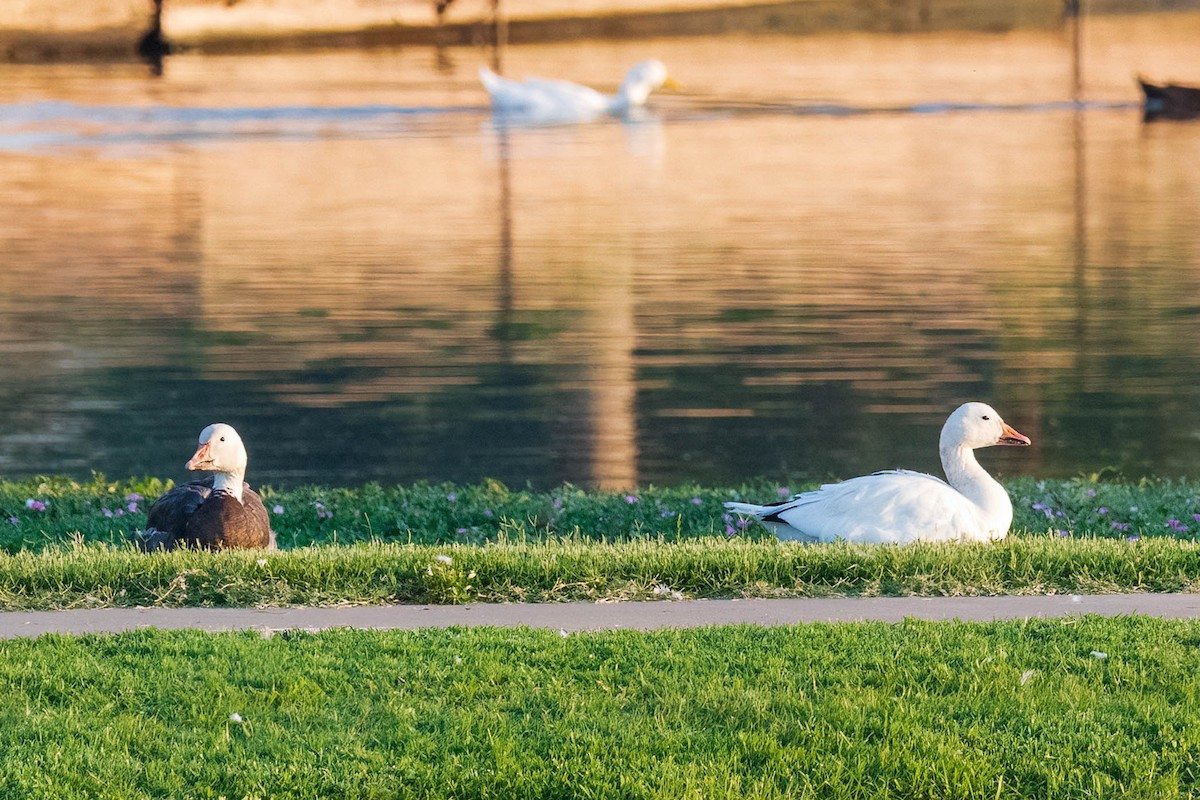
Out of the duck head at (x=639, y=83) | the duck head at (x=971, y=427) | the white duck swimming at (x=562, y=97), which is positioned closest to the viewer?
the duck head at (x=971, y=427)

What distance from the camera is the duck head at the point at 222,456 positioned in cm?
981

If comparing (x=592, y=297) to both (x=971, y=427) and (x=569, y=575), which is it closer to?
(x=971, y=427)

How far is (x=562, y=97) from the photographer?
184 feet

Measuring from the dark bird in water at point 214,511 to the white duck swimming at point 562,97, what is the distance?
45.7 meters

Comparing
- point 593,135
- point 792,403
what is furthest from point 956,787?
point 593,135

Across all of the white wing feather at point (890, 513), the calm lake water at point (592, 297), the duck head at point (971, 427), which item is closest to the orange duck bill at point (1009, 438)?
the duck head at point (971, 427)

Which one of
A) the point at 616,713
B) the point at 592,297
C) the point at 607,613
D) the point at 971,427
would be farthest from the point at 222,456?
the point at 592,297

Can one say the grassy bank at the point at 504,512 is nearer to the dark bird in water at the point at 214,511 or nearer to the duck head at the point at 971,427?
the duck head at the point at 971,427

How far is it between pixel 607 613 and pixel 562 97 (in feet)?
161

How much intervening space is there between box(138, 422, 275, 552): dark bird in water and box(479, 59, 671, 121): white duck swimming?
45.7 meters

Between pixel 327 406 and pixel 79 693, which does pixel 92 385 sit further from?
pixel 79 693

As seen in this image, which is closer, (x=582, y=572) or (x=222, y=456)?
(x=582, y=572)

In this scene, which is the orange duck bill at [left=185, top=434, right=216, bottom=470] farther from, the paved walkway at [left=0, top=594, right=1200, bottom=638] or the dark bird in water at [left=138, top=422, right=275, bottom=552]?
the paved walkway at [left=0, top=594, right=1200, bottom=638]

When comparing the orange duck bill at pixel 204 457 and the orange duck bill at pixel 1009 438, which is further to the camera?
the orange duck bill at pixel 1009 438
